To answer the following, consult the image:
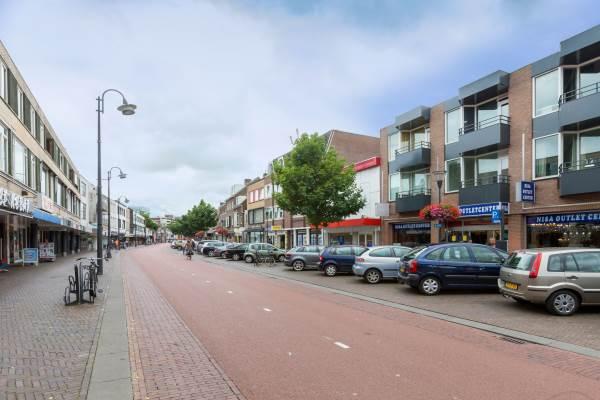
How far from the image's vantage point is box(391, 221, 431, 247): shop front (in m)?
26.2

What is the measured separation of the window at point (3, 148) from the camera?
782 inches

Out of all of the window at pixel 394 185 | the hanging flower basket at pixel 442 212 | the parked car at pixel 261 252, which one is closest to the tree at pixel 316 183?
the window at pixel 394 185

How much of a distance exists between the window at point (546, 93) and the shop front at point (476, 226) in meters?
4.56

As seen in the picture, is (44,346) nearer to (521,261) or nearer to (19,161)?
(521,261)

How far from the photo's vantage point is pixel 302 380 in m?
5.34

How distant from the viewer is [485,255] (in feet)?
42.4

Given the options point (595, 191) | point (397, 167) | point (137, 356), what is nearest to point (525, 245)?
point (595, 191)

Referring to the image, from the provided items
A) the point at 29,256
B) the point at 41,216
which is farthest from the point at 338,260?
the point at 29,256

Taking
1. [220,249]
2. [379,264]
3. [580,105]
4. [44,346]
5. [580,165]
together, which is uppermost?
[580,105]

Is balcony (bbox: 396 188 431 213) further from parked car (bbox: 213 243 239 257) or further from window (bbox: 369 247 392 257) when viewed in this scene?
parked car (bbox: 213 243 239 257)

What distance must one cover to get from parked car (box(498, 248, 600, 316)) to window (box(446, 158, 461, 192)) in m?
14.3

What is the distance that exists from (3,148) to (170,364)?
19.3 metres

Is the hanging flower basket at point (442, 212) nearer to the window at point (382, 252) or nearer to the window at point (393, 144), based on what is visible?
the window at point (382, 252)

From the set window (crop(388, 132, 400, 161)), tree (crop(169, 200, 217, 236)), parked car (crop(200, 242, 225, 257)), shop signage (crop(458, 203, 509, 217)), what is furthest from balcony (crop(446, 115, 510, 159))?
tree (crop(169, 200, 217, 236))
